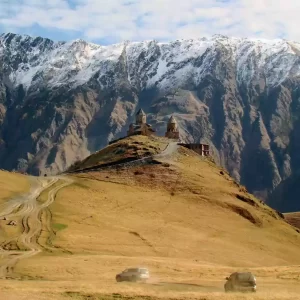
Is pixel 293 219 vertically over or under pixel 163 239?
under

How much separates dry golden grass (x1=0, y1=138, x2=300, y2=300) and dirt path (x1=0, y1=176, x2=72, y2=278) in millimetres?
2014

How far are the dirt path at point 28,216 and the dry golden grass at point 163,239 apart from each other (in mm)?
2014

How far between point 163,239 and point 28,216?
776 inches

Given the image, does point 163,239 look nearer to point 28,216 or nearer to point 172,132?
point 28,216

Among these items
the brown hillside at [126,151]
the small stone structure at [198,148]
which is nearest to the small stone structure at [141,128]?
the brown hillside at [126,151]

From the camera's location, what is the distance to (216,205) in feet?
377

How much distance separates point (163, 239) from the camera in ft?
295

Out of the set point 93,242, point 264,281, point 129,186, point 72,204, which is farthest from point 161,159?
point 264,281

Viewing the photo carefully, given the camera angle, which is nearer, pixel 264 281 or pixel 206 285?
pixel 206 285

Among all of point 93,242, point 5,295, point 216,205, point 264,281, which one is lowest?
point 216,205

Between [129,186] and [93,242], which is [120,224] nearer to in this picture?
[93,242]

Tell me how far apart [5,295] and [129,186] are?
81.9 metres

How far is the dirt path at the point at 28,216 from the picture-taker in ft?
214

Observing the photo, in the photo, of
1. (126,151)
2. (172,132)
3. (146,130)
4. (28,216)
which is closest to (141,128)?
(146,130)
